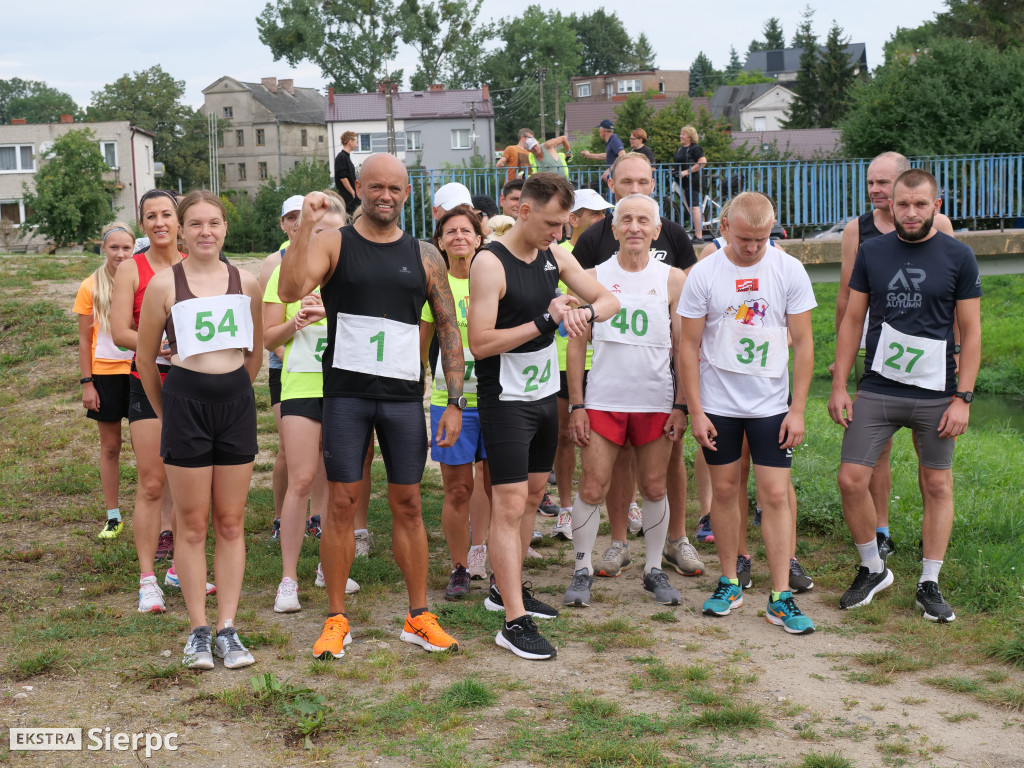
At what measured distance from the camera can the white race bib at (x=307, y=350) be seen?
18.2 ft

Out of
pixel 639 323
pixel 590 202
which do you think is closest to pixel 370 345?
pixel 639 323

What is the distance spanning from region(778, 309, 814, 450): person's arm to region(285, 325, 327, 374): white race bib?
8.17 feet

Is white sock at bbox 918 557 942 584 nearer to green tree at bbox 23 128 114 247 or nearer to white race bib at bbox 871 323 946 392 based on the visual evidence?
white race bib at bbox 871 323 946 392

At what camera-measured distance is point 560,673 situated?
14.8 feet

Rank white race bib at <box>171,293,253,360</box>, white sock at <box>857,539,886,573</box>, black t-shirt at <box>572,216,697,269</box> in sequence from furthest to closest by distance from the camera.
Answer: black t-shirt at <box>572,216,697,269</box>, white sock at <box>857,539,886,573</box>, white race bib at <box>171,293,253,360</box>

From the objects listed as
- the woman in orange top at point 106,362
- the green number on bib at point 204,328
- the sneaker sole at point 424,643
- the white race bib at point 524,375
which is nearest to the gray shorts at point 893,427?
the white race bib at point 524,375

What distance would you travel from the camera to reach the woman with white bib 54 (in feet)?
14.9

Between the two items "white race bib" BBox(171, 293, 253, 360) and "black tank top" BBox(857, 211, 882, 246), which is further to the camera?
"black tank top" BBox(857, 211, 882, 246)

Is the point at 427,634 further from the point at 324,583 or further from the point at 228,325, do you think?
the point at 228,325

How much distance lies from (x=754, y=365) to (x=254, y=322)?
250 cm

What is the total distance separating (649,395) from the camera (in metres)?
5.48

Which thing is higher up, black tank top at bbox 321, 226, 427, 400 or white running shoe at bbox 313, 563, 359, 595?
black tank top at bbox 321, 226, 427, 400

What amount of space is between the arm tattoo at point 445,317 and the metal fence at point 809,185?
10521 millimetres

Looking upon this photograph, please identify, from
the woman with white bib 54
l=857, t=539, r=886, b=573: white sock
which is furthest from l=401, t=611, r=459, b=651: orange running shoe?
l=857, t=539, r=886, b=573: white sock
